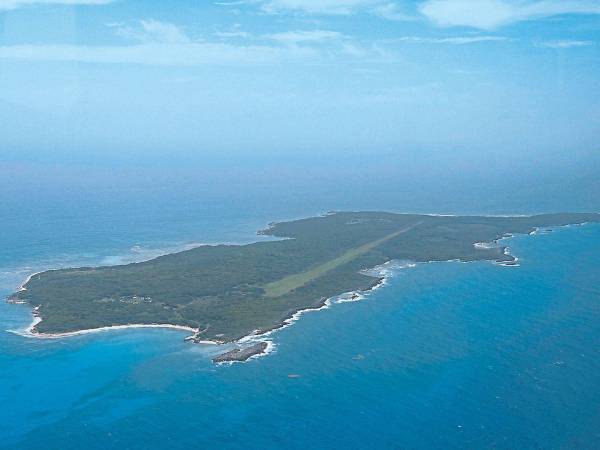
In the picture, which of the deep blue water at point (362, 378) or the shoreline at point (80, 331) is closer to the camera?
the deep blue water at point (362, 378)

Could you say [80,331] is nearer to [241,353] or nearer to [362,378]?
[241,353]

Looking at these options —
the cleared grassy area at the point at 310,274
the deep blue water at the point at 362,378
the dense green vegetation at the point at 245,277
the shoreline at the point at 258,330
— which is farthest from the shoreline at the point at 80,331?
the cleared grassy area at the point at 310,274

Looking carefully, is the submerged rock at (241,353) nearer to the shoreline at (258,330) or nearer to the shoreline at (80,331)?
the shoreline at (258,330)

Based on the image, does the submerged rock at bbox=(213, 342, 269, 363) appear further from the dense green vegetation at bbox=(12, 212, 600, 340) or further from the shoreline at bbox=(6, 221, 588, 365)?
the dense green vegetation at bbox=(12, 212, 600, 340)

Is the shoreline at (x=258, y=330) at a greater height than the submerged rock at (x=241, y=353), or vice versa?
the shoreline at (x=258, y=330)

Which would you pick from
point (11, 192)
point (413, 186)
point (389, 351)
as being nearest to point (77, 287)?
point (389, 351)

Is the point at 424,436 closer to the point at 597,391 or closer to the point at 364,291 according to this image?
the point at 597,391
